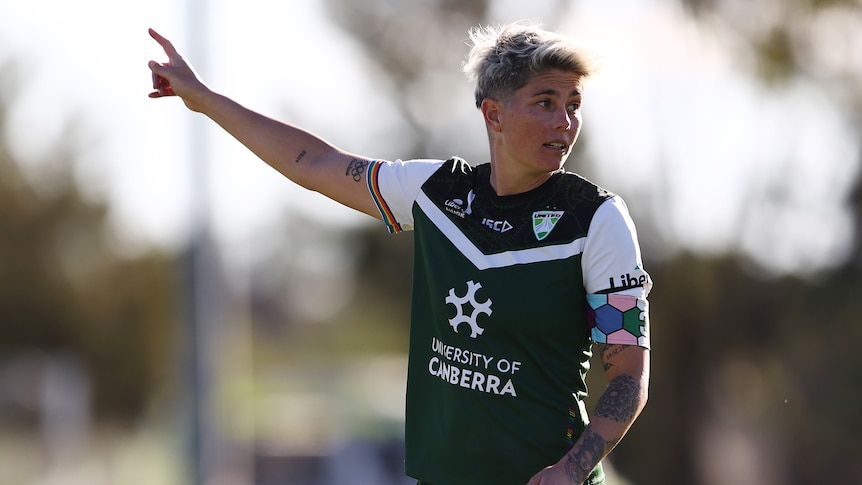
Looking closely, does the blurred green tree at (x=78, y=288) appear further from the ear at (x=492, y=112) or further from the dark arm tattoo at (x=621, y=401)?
the dark arm tattoo at (x=621, y=401)

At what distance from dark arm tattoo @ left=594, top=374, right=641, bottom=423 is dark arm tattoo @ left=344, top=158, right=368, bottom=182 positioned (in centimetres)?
137

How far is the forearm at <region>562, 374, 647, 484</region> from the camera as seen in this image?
12.1ft

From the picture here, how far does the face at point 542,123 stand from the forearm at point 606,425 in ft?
2.71

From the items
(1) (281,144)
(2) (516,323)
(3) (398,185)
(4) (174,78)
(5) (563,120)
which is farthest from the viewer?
(4) (174,78)

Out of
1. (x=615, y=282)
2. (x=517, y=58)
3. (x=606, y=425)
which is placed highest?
(x=517, y=58)

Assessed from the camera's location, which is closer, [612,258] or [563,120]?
[612,258]

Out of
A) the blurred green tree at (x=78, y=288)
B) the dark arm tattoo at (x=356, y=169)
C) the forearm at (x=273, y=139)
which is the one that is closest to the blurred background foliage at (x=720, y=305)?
the blurred green tree at (x=78, y=288)

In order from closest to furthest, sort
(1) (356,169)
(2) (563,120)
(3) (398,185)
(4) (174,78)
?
(2) (563,120) < (3) (398,185) < (1) (356,169) < (4) (174,78)

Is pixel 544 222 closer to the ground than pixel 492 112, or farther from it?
closer to the ground

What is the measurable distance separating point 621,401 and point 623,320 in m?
0.26

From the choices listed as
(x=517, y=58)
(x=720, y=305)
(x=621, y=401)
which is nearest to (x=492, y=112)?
(x=517, y=58)

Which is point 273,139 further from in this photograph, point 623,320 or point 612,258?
point 623,320

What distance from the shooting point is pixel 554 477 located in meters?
3.66

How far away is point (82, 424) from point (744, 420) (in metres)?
25.9
